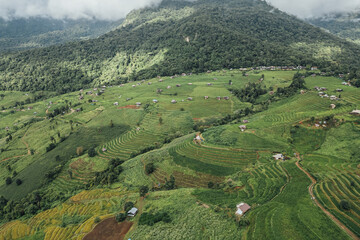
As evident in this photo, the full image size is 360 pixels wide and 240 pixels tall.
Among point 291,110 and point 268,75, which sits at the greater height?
point 268,75

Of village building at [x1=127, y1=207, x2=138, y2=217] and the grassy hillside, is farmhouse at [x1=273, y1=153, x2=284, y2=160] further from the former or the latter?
village building at [x1=127, y1=207, x2=138, y2=217]

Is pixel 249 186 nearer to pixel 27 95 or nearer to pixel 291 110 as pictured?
pixel 291 110

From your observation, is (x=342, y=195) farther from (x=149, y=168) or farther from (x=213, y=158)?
(x=149, y=168)

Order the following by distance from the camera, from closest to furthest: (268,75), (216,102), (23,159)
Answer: (23,159) < (216,102) < (268,75)

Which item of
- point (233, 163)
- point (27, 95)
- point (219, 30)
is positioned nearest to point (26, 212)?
point (233, 163)

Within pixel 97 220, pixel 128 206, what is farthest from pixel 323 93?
Answer: pixel 97 220

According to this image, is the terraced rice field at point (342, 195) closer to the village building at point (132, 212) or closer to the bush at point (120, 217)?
the village building at point (132, 212)
